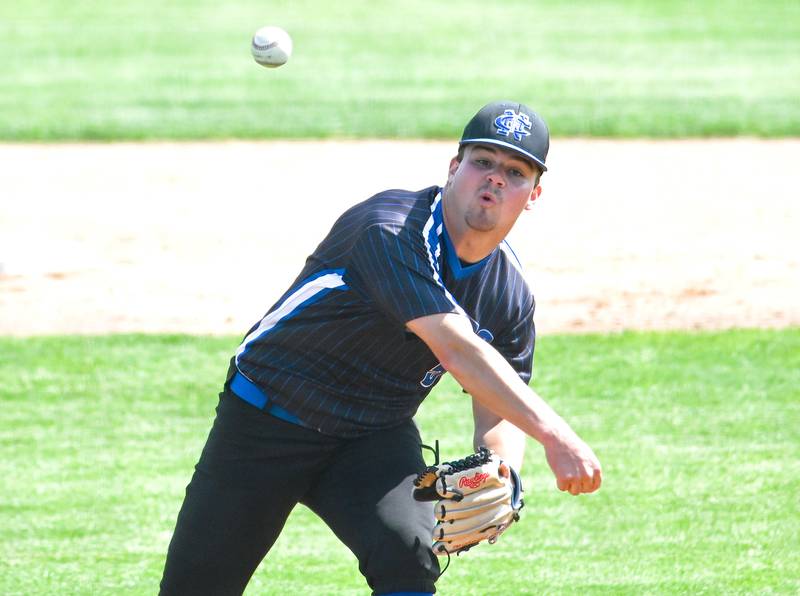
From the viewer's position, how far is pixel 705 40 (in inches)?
787

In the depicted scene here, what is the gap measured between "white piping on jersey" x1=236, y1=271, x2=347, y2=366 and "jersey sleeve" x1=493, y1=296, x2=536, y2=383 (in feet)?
1.84

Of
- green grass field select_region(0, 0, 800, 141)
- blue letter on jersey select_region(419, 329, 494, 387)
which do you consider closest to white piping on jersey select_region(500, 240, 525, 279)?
blue letter on jersey select_region(419, 329, 494, 387)

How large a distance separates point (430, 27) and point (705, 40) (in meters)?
4.04

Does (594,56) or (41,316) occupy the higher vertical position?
(594,56)

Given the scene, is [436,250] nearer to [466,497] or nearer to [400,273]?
[400,273]

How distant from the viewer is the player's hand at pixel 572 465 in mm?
3492

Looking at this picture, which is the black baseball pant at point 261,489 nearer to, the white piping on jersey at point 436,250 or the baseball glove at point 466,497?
the baseball glove at point 466,497

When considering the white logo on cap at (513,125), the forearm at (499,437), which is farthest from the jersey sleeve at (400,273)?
the forearm at (499,437)

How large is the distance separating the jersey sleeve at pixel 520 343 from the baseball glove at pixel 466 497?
401 mm

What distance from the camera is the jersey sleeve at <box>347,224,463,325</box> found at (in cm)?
371

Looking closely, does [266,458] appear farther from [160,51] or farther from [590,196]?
[160,51]

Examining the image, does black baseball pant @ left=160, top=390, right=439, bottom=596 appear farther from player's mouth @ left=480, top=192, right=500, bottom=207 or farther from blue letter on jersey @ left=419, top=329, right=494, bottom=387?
player's mouth @ left=480, top=192, right=500, bottom=207

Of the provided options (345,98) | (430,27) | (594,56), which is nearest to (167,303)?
(345,98)

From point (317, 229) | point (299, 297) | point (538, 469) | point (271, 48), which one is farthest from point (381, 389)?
point (317, 229)
